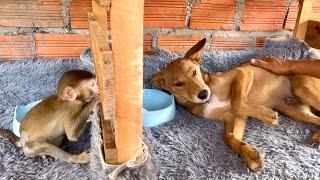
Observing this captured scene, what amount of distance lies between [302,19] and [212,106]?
0.68m

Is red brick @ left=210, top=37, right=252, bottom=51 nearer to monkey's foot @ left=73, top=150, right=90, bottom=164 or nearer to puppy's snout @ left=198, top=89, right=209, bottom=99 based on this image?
puppy's snout @ left=198, top=89, right=209, bottom=99

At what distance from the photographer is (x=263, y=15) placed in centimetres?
189

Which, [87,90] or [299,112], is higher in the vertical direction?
[87,90]

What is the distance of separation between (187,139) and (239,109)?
10.9 inches

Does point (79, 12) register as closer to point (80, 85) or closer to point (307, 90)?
point (80, 85)

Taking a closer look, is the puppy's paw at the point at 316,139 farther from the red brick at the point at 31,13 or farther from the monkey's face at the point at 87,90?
the red brick at the point at 31,13

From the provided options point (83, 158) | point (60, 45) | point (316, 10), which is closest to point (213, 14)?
point (316, 10)

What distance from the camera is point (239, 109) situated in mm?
1532

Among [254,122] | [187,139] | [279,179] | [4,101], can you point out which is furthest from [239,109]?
[4,101]

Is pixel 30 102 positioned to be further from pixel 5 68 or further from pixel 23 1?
pixel 23 1

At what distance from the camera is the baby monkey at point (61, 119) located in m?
1.22

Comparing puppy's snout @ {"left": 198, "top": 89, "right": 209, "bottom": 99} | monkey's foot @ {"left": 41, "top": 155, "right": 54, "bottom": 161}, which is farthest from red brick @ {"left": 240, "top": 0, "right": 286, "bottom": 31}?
monkey's foot @ {"left": 41, "top": 155, "right": 54, "bottom": 161}

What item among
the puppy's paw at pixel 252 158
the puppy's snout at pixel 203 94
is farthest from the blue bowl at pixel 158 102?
the puppy's paw at pixel 252 158

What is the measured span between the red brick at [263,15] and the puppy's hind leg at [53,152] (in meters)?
1.03
